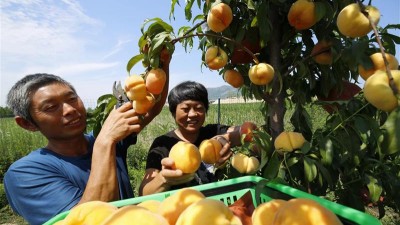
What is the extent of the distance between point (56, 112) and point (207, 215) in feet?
3.70

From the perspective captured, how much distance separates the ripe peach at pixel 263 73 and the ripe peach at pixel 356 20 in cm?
30

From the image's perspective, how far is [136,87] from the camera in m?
1.28

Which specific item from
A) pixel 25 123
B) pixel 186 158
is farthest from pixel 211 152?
pixel 25 123

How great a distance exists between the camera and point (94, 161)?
4.36 ft

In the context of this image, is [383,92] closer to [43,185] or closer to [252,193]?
[252,193]

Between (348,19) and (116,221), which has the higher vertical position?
(348,19)

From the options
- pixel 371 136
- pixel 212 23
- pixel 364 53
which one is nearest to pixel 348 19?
pixel 364 53

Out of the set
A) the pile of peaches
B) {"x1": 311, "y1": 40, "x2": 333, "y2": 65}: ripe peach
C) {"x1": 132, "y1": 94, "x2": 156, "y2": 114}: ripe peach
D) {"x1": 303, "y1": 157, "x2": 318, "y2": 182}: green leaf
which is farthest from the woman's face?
the pile of peaches

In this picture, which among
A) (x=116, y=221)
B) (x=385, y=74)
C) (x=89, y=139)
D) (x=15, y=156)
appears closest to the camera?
(x=116, y=221)

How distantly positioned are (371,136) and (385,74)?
24 centimetres

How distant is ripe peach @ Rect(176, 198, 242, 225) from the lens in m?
0.58

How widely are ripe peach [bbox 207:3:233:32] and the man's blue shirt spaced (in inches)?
38.1

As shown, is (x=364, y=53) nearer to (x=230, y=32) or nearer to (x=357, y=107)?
(x=357, y=107)

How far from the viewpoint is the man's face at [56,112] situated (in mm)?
1423
